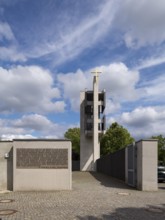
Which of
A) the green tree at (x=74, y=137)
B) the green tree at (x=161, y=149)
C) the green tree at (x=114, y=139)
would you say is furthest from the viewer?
the green tree at (x=74, y=137)

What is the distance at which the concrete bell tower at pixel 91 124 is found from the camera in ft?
183

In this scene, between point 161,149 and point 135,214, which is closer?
point 135,214

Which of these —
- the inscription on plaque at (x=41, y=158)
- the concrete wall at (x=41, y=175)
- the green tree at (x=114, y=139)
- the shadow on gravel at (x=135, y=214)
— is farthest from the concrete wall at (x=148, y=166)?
the green tree at (x=114, y=139)

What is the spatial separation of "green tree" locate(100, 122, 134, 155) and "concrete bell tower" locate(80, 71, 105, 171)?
23.8 ft

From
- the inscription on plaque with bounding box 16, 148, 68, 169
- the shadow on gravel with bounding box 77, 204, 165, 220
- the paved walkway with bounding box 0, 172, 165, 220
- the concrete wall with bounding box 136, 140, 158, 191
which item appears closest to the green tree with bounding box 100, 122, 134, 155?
the concrete wall with bounding box 136, 140, 158, 191

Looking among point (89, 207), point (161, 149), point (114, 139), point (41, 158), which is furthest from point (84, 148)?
point (89, 207)

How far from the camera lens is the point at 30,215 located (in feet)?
35.9

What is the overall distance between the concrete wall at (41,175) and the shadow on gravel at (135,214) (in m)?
6.84

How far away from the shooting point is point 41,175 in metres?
19.0

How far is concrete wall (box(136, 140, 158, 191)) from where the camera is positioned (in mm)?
18875

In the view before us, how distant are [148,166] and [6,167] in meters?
7.18

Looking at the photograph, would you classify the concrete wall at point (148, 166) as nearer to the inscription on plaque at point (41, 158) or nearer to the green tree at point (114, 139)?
the inscription on plaque at point (41, 158)

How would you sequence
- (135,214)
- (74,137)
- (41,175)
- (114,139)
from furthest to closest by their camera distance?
(74,137) < (114,139) < (41,175) < (135,214)

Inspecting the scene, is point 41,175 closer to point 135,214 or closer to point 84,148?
point 135,214
